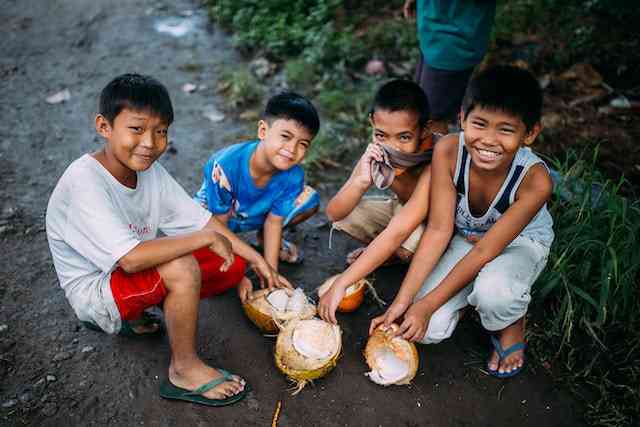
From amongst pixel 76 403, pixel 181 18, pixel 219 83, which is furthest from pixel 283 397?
pixel 181 18

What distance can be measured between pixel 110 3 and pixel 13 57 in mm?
1989

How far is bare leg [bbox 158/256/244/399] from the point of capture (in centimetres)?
198

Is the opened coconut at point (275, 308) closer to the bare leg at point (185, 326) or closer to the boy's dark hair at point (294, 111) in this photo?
the bare leg at point (185, 326)

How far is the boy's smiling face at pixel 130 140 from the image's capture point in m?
1.95

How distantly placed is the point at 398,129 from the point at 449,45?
31.5 inches

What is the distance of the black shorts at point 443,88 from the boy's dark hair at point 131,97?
5.48 ft

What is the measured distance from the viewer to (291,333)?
7.14 ft

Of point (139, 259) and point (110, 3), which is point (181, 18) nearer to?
point (110, 3)

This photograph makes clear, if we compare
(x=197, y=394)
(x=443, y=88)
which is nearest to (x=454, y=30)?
(x=443, y=88)

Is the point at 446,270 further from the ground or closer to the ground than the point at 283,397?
further from the ground

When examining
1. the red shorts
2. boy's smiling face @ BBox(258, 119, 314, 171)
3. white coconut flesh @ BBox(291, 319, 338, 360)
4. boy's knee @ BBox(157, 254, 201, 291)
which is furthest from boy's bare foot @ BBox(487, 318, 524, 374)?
the red shorts

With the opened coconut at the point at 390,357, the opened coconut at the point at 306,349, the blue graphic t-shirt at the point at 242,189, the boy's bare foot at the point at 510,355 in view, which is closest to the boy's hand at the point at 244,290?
the opened coconut at the point at 306,349

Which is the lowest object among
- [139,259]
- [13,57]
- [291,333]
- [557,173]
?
[13,57]

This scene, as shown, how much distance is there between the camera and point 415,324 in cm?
219
